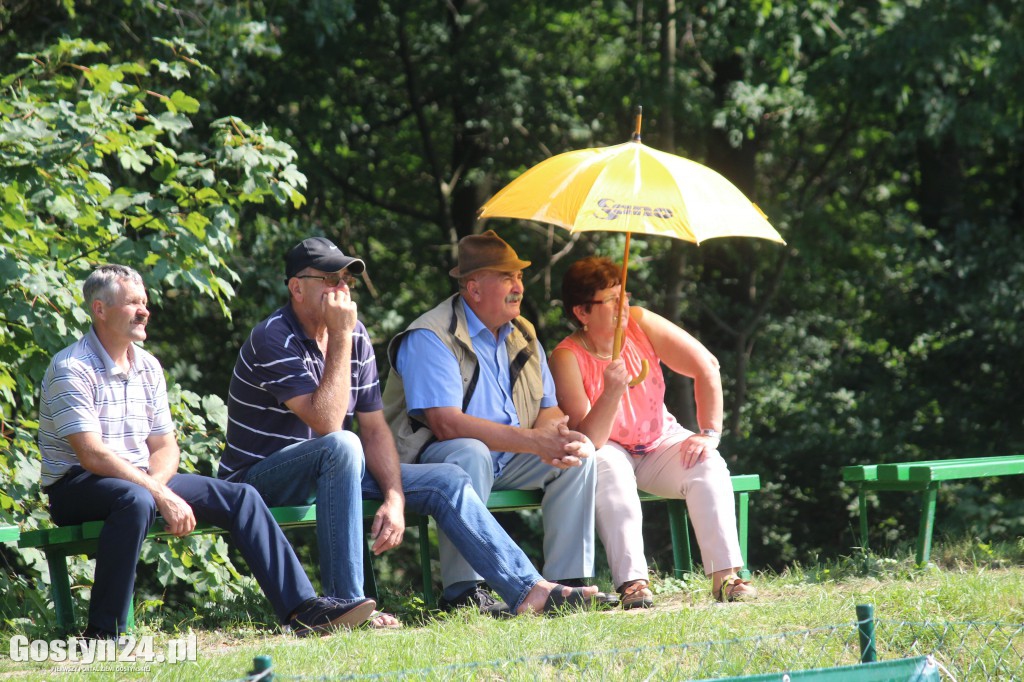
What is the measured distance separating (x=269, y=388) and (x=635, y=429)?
160cm

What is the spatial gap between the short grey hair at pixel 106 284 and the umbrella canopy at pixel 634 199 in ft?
4.62

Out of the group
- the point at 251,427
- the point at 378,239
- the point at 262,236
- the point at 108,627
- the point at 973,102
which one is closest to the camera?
the point at 108,627

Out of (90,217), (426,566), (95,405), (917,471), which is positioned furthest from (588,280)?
(90,217)

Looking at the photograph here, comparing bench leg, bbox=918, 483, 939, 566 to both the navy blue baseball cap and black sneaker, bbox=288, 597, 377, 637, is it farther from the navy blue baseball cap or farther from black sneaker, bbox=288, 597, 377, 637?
the navy blue baseball cap

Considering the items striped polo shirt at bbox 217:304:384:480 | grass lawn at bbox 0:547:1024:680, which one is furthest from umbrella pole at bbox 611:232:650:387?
striped polo shirt at bbox 217:304:384:480

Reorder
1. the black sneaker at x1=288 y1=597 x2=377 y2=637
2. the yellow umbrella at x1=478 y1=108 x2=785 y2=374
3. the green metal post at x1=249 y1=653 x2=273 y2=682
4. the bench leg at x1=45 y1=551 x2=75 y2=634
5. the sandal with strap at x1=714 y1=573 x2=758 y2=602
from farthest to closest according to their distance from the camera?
the sandal with strap at x1=714 y1=573 x2=758 y2=602 < the yellow umbrella at x1=478 y1=108 x2=785 y2=374 < the bench leg at x1=45 y1=551 x2=75 y2=634 < the black sneaker at x1=288 y1=597 x2=377 y2=637 < the green metal post at x1=249 y1=653 x2=273 y2=682

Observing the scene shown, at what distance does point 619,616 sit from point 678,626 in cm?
23

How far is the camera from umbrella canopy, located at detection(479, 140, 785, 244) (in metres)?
4.61

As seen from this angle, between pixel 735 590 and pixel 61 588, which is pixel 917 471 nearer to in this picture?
pixel 735 590

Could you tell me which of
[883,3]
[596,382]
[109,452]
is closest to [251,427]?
[109,452]

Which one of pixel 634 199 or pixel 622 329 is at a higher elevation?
pixel 634 199

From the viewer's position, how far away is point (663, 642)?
12.9ft

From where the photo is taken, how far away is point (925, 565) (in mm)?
5270

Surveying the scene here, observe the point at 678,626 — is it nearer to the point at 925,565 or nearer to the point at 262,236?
the point at 925,565
